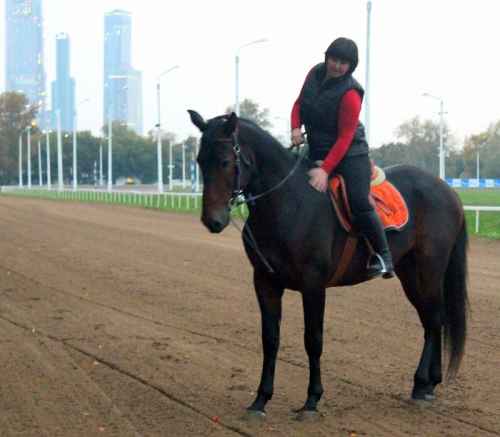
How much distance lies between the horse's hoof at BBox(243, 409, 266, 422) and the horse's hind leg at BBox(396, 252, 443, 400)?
138cm

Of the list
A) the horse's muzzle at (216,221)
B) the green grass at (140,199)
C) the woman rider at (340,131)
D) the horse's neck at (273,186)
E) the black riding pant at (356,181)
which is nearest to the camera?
the horse's muzzle at (216,221)

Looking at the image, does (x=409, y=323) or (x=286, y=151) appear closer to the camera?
A: (x=286, y=151)

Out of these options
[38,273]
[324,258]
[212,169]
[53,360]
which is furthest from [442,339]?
[38,273]

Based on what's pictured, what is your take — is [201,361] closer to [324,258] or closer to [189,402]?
[189,402]

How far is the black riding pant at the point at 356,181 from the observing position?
667 centimetres

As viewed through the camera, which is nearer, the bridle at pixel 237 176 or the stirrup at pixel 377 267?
the bridle at pixel 237 176

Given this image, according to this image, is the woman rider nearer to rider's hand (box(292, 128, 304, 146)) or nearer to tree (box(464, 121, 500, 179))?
rider's hand (box(292, 128, 304, 146))

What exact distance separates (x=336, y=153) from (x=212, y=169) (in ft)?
3.29

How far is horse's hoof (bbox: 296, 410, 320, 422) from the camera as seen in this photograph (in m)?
6.34

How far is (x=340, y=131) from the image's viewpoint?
656cm

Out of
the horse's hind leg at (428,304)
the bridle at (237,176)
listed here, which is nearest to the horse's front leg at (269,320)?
the bridle at (237,176)

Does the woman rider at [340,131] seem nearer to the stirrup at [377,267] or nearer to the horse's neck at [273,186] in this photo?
the stirrup at [377,267]

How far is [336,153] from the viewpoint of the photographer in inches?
257

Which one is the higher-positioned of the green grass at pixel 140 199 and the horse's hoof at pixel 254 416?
the horse's hoof at pixel 254 416
